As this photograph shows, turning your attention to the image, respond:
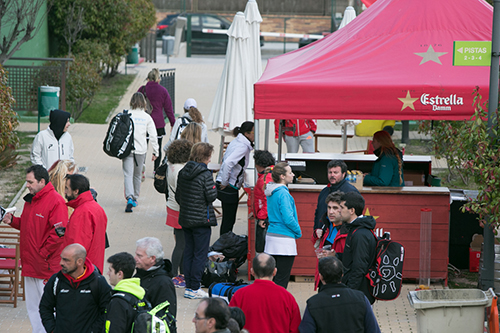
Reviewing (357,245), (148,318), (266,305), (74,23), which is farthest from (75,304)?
(74,23)

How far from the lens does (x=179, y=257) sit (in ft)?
25.9

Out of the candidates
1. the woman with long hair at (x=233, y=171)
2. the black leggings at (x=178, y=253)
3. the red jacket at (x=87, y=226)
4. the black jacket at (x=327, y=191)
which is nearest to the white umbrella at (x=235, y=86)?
the woman with long hair at (x=233, y=171)

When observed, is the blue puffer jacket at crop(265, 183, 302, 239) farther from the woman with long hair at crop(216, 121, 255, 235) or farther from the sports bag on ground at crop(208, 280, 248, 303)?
the woman with long hair at crop(216, 121, 255, 235)

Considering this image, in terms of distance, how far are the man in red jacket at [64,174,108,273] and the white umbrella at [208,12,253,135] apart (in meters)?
5.47

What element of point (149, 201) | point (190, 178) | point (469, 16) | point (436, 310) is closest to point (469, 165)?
point (436, 310)

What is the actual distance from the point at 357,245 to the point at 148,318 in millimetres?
1994

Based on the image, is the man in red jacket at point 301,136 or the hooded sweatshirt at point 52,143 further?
the man in red jacket at point 301,136

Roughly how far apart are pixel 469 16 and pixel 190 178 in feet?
13.3

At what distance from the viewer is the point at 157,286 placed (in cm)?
472

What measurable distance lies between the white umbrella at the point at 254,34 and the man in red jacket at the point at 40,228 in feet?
19.5

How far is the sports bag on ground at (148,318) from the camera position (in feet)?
13.9

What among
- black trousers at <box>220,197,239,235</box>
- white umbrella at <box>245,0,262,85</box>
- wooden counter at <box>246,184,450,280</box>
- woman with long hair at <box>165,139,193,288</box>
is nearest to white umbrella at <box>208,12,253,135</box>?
white umbrella at <box>245,0,262,85</box>

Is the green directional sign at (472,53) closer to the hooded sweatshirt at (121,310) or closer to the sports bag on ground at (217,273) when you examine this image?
the sports bag on ground at (217,273)

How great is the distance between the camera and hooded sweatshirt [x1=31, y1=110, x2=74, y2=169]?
27.4ft
